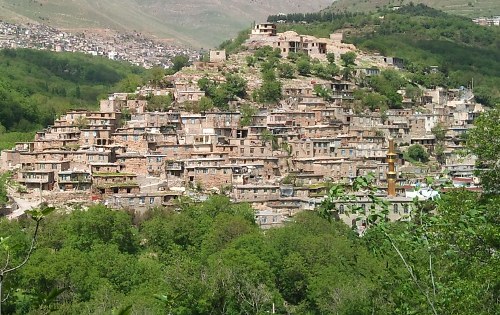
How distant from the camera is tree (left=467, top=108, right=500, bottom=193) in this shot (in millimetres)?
15663

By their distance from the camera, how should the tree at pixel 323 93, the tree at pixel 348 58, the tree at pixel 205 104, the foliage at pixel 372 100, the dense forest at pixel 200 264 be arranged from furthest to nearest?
the tree at pixel 348 58, the foliage at pixel 372 100, the tree at pixel 323 93, the tree at pixel 205 104, the dense forest at pixel 200 264

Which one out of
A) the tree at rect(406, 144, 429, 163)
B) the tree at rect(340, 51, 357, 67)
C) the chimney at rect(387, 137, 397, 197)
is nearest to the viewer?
the chimney at rect(387, 137, 397, 197)

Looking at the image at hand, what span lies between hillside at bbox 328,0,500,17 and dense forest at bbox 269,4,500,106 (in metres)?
20.1

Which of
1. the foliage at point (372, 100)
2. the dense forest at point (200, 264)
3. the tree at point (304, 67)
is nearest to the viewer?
the dense forest at point (200, 264)

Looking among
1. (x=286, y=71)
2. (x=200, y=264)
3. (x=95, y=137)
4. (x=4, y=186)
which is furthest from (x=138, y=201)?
(x=286, y=71)

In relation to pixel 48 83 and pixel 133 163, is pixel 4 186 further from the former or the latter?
pixel 48 83

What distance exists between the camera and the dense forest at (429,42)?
68312mm

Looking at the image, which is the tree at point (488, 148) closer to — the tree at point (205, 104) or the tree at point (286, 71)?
the tree at point (205, 104)

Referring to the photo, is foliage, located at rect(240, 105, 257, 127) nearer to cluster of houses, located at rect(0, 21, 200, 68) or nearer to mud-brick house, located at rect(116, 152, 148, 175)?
mud-brick house, located at rect(116, 152, 148, 175)

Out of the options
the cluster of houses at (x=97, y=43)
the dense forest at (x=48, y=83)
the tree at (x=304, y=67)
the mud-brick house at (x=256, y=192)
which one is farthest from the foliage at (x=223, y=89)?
the cluster of houses at (x=97, y=43)

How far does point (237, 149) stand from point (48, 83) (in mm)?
40381

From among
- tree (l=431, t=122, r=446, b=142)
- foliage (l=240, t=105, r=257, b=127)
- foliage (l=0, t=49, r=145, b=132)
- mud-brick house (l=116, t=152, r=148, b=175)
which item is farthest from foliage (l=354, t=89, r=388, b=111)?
mud-brick house (l=116, t=152, r=148, b=175)

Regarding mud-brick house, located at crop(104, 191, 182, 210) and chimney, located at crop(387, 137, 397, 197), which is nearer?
mud-brick house, located at crop(104, 191, 182, 210)

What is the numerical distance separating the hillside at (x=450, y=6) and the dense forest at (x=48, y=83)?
33.6 m
